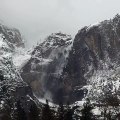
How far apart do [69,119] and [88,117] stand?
9.86 metres

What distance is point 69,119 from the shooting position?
198 m

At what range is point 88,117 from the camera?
631 feet
